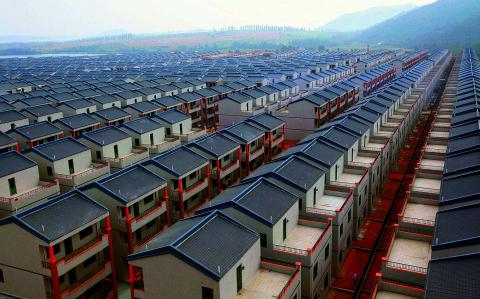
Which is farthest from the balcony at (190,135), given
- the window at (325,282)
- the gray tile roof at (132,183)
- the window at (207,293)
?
the window at (207,293)

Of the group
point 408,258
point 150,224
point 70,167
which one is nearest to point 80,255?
point 150,224

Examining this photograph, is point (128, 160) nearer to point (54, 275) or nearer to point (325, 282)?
point (54, 275)

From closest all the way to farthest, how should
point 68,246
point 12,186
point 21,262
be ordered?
point 21,262
point 68,246
point 12,186

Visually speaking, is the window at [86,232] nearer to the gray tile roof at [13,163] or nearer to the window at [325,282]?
the gray tile roof at [13,163]

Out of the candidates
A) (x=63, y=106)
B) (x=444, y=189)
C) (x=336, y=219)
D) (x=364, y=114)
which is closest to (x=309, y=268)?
(x=336, y=219)

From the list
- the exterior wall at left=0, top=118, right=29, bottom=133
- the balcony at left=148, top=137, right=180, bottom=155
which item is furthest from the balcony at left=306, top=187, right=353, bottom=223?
the exterior wall at left=0, top=118, right=29, bottom=133

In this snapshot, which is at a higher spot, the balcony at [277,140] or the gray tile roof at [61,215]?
the gray tile roof at [61,215]
